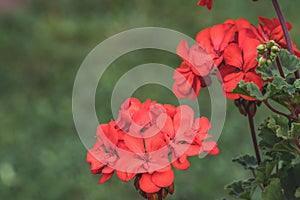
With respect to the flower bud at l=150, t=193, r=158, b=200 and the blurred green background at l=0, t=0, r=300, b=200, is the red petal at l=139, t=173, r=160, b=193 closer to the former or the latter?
the flower bud at l=150, t=193, r=158, b=200

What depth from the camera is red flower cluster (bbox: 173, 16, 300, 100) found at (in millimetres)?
1273

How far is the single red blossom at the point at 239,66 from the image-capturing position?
1269 mm

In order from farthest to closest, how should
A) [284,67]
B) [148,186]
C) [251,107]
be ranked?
[251,107], [284,67], [148,186]

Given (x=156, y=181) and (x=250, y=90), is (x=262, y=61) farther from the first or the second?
(x=156, y=181)

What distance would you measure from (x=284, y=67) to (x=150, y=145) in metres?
0.29

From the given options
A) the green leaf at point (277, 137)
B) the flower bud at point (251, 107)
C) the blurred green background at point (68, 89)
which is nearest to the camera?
the green leaf at point (277, 137)

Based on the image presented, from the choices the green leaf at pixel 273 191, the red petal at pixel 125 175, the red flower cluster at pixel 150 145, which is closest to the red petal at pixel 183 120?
the red flower cluster at pixel 150 145

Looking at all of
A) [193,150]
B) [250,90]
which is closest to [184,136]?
[193,150]

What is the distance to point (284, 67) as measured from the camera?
1.27m

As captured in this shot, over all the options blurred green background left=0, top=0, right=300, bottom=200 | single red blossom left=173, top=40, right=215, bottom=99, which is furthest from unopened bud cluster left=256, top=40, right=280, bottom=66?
blurred green background left=0, top=0, right=300, bottom=200

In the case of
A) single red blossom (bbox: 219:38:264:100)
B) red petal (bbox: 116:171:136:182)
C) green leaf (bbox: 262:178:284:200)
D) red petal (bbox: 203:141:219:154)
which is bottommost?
green leaf (bbox: 262:178:284:200)

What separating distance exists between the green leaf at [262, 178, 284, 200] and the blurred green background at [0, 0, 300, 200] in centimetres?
108

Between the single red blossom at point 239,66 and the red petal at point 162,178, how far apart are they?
21 cm

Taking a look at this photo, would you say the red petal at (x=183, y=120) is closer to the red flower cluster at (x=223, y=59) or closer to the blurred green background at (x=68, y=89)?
the red flower cluster at (x=223, y=59)
